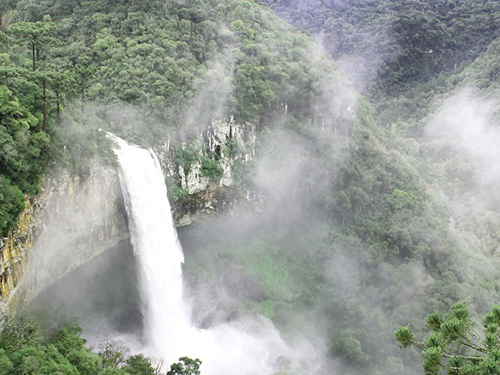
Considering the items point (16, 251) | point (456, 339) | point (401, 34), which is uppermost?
point (456, 339)

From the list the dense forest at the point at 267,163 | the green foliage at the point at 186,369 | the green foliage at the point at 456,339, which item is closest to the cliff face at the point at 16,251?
the dense forest at the point at 267,163

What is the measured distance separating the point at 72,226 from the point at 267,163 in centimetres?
1550

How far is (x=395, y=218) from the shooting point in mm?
37562

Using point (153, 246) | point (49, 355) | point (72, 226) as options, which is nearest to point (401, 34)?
point (153, 246)

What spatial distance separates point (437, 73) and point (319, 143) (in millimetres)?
46544

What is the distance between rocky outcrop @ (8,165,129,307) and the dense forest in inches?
42.5

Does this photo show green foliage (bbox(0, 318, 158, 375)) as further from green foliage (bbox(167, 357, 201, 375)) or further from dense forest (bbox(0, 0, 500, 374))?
green foliage (bbox(167, 357, 201, 375))

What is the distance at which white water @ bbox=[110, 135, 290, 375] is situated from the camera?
2552cm

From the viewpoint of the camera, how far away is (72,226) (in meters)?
23.8

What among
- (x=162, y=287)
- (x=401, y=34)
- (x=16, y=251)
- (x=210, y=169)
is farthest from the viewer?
(x=401, y=34)

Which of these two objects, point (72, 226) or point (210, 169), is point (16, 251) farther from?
point (210, 169)

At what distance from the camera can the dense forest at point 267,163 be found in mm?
23781

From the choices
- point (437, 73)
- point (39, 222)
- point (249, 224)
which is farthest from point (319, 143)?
point (437, 73)

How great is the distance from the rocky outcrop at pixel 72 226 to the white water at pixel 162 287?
1.24m
